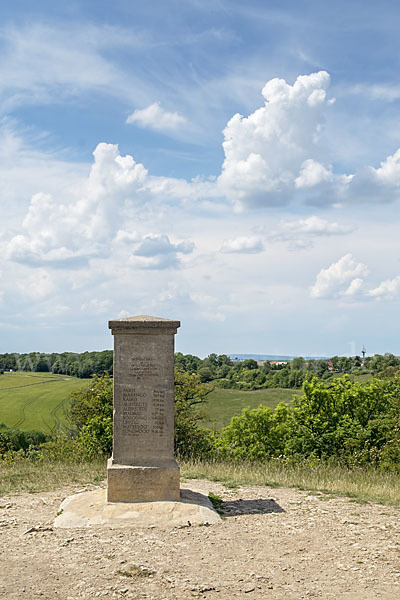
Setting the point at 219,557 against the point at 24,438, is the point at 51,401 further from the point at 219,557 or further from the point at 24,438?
the point at 219,557

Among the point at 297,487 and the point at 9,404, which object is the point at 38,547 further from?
the point at 9,404

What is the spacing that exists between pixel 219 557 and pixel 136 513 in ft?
6.33

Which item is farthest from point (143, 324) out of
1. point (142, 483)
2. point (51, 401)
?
point (51, 401)

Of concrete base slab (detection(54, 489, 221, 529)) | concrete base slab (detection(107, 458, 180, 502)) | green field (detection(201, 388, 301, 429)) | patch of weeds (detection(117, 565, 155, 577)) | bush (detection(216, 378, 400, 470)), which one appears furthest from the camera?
green field (detection(201, 388, 301, 429))

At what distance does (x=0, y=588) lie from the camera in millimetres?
5195

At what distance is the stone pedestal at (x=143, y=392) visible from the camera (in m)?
8.22

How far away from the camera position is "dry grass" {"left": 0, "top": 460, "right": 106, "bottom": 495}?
9.84m

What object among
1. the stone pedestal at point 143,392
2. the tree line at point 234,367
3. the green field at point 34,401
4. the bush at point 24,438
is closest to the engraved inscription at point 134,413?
the stone pedestal at point 143,392

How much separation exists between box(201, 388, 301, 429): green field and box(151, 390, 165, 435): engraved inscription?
141 ft

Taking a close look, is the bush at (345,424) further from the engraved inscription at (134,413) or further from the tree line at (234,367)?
the tree line at (234,367)

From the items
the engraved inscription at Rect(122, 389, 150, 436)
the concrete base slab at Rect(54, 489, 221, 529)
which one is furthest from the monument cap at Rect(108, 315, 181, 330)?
the concrete base slab at Rect(54, 489, 221, 529)

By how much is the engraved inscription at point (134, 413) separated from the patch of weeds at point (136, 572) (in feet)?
8.68

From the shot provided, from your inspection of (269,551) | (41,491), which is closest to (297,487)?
(269,551)

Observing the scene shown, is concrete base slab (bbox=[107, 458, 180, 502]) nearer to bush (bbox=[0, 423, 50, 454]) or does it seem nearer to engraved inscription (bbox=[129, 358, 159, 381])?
engraved inscription (bbox=[129, 358, 159, 381])
